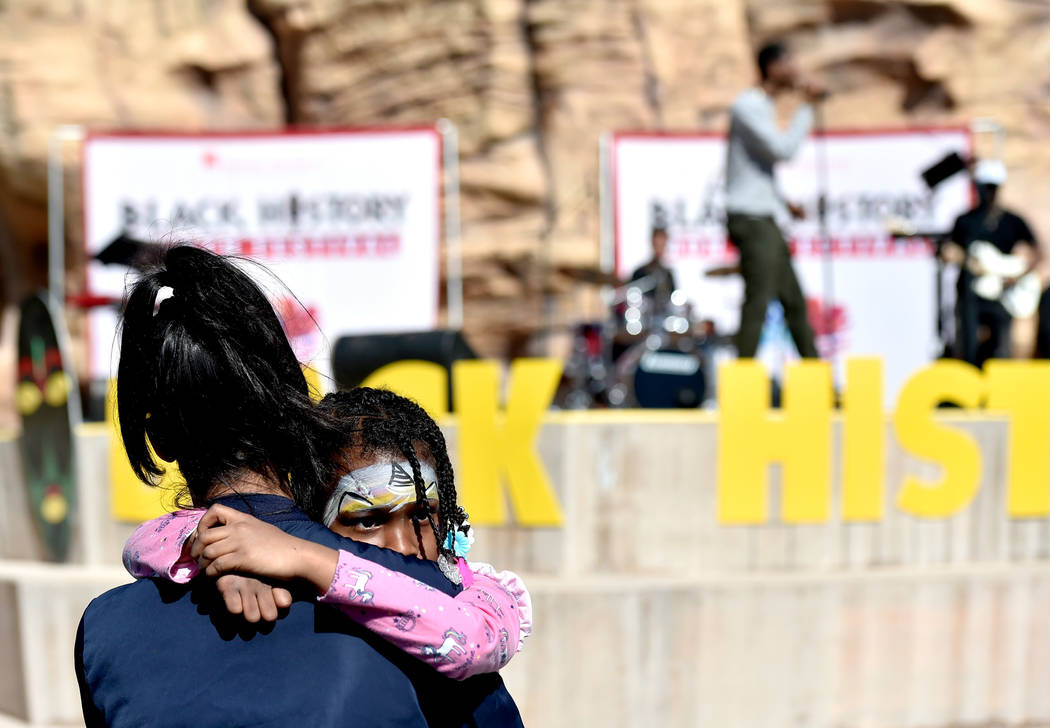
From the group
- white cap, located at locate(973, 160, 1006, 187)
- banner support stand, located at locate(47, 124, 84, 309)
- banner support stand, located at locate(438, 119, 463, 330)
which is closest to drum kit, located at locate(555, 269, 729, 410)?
banner support stand, located at locate(438, 119, 463, 330)

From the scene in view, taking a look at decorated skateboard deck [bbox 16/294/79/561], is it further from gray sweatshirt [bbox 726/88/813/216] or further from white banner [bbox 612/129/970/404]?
white banner [bbox 612/129/970/404]

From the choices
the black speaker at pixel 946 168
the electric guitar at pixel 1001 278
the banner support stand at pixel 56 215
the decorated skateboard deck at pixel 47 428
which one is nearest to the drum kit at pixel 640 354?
the electric guitar at pixel 1001 278

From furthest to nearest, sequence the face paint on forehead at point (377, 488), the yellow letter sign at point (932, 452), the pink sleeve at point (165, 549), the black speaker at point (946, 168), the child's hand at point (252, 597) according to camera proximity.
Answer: the black speaker at point (946, 168)
the yellow letter sign at point (932, 452)
the face paint on forehead at point (377, 488)
the pink sleeve at point (165, 549)
the child's hand at point (252, 597)

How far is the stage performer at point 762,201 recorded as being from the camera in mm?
5691

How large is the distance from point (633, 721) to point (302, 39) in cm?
815

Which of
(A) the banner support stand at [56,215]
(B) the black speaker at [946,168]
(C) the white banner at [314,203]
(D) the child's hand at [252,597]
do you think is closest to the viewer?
(D) the child's hand at [252,597]

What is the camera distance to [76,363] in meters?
11.2

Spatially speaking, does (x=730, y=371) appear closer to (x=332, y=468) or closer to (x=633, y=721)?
(x=633, y=721)

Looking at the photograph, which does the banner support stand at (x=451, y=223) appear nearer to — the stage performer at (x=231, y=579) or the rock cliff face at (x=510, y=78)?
the rock cliff face at (x=510, y=78)

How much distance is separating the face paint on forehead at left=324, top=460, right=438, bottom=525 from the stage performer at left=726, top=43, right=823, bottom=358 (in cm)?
432

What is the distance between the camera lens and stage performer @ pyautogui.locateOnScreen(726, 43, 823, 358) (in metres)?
5.69

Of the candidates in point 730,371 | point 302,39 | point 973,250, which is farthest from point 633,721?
point 302,39

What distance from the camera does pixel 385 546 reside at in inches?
61.5

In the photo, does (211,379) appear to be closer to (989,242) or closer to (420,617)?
(420,617)
